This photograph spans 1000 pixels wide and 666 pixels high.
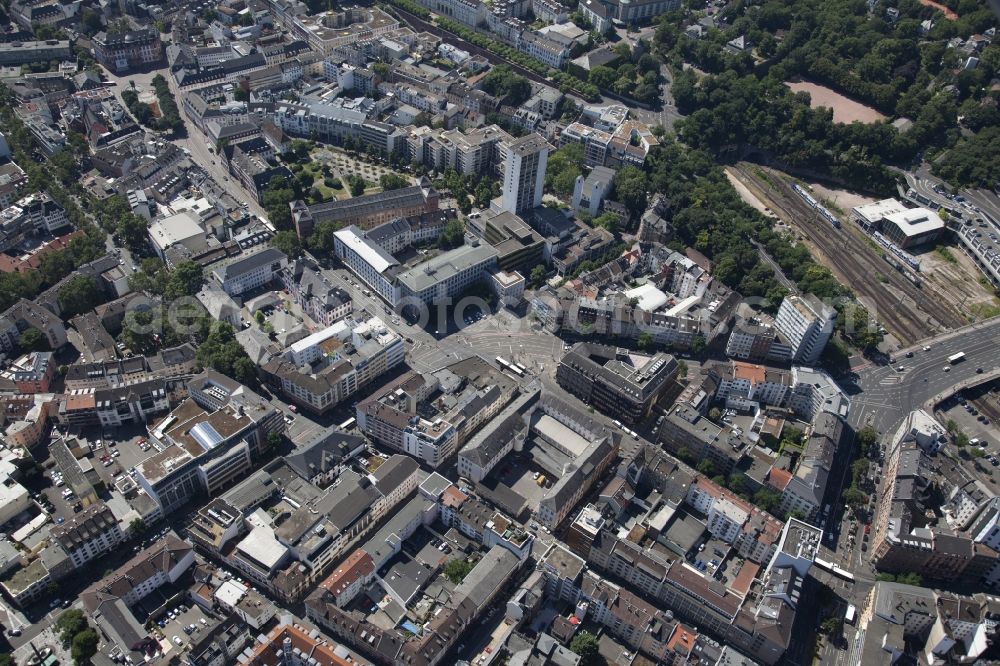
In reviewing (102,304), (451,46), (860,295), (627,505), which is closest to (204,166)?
(102,304)

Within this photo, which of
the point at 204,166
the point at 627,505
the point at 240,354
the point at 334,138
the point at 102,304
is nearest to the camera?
the point at 627,505

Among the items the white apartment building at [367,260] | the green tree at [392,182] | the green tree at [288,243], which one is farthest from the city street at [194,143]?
the green tree at [392,182]

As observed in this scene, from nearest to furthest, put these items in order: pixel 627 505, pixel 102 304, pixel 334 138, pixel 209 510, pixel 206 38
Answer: pixel 209 510, pixel 627 505, pixel 102 304, pixel 334 138, pixel 206 38

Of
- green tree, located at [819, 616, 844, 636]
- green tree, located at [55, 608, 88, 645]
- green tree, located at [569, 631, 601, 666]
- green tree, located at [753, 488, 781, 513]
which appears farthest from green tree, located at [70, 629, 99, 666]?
green tree, located at [819, 616, 844, 636]

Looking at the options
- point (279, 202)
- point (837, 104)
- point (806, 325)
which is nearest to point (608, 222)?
point (806, 325)

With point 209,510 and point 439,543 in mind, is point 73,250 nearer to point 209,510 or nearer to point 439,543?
point 209,510

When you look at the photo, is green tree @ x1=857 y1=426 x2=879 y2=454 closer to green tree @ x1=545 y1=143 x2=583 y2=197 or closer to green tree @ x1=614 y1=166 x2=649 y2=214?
green tree @ x1=614 y1=166 x2=649 y2=214
